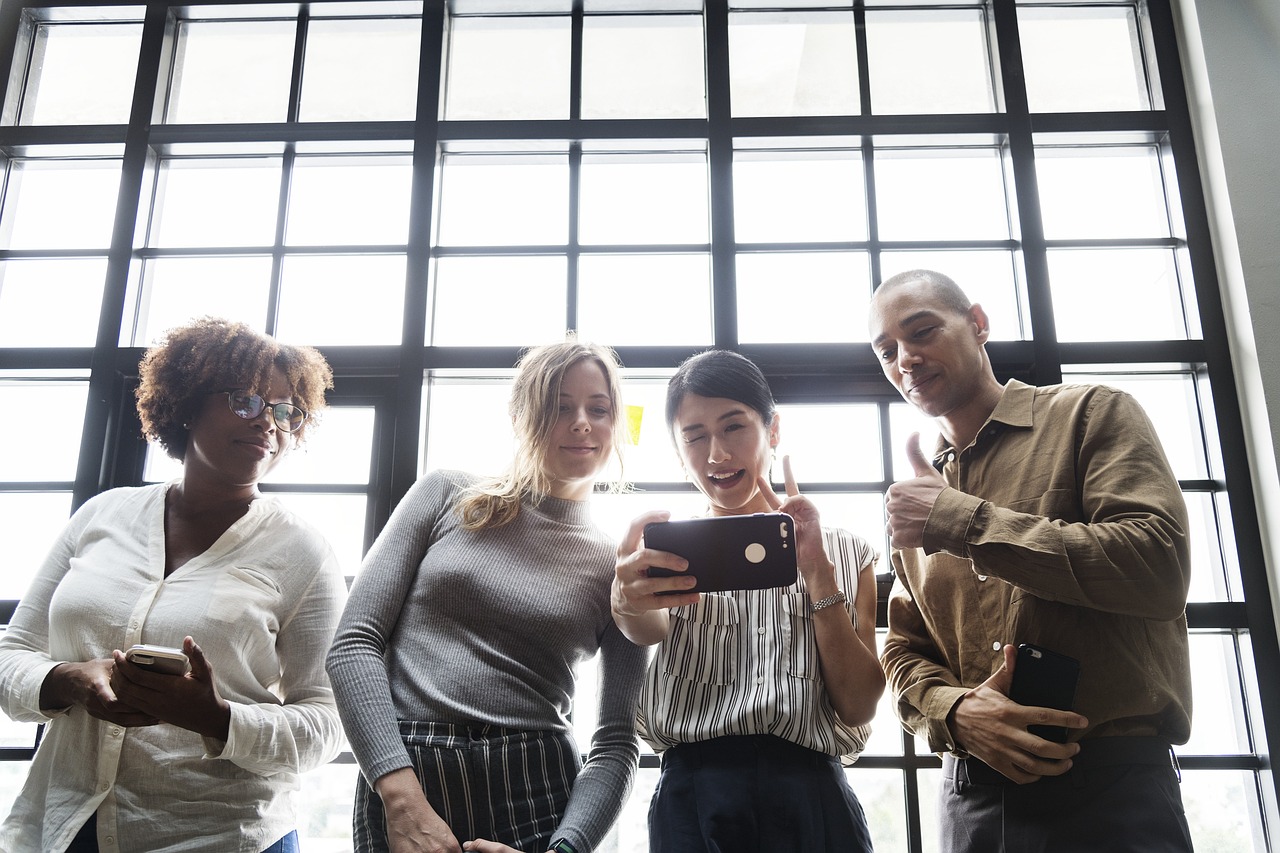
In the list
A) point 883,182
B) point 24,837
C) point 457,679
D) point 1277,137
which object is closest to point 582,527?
point 457,679

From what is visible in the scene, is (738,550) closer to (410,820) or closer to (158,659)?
(410,820)

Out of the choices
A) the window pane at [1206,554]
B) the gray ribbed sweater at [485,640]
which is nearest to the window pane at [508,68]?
the gray ribbed sweater at [485,640]

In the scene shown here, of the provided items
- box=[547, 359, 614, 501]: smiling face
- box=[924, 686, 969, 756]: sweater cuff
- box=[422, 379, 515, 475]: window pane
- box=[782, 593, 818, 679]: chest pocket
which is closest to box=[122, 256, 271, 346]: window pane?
box=[422, 379, 515, 475]: window pane

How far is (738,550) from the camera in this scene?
4.47ft

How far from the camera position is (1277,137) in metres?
2.22

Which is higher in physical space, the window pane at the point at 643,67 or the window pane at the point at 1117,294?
the window pane at the point at 643,67

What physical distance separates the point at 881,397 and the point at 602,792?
135 cm

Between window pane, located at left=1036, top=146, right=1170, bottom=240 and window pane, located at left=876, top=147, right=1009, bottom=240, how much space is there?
0.14 metres

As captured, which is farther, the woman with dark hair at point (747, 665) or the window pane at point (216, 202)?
the window pane at point (216, 202)

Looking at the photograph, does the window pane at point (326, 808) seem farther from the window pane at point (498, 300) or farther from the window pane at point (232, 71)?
the window pane at point (232, 71)

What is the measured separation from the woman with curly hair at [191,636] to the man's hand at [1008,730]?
1.20m

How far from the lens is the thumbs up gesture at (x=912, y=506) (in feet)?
4.51

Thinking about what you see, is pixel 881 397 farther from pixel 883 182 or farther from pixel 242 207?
pixel 242 207

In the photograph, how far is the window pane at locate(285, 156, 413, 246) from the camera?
98.4 inches
